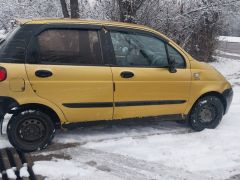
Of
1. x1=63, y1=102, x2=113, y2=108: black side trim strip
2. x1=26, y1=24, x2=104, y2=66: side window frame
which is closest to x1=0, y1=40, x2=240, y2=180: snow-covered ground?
x1=63, y1=102, x2=113, y2=108: black side trim strip

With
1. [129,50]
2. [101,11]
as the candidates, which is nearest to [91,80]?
[129,50]

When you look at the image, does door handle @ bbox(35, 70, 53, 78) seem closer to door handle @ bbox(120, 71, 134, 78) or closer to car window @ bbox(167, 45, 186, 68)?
door handle @ bbox(120, 71, 134, 78)

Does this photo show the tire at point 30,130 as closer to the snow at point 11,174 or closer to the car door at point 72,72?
the car door at point 72,72

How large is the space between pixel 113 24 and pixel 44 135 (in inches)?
71.5

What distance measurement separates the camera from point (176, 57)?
241 inches

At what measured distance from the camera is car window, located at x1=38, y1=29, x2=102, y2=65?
525cm

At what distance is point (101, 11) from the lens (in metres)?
14.5

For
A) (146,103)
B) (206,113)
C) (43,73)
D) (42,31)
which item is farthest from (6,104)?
(206,113)

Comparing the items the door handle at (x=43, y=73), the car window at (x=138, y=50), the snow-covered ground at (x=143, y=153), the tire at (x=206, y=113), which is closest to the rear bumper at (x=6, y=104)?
the door handle at (x=43, y=73)

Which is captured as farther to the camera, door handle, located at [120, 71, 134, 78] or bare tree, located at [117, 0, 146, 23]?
bare tree, located at [117, 0, 146, 23]

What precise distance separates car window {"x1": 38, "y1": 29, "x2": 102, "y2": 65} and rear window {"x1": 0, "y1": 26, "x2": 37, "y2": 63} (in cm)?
18

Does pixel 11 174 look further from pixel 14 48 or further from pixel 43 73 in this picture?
pixel 14 48

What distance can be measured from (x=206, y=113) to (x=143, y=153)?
5.32 feet

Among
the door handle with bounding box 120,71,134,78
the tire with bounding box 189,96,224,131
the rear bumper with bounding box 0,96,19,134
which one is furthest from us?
the tire with bounding box 189,96,224,131
